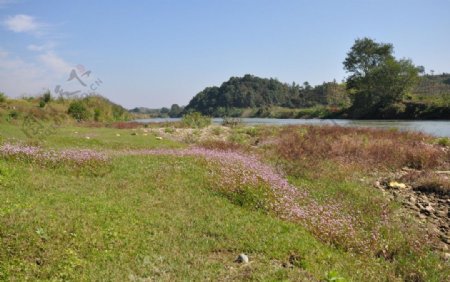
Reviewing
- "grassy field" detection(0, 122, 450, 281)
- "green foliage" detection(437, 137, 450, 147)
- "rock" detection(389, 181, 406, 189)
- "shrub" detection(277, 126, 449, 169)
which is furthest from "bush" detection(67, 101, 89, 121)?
"rock" detection(389, 181, 406, 189)

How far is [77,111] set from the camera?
46.5 m

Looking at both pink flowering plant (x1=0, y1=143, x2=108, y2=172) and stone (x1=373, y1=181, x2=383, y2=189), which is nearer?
pink flowering plant (x1=0, y1=143, x2=108, y2=172)

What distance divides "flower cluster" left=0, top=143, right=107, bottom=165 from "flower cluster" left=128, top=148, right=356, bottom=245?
14.7 ft

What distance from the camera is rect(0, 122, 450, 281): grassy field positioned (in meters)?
7.25

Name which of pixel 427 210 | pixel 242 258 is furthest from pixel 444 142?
pixel 242 258

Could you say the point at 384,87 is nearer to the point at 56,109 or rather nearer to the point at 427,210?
the point at 56,109

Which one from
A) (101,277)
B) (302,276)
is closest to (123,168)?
(101,277)

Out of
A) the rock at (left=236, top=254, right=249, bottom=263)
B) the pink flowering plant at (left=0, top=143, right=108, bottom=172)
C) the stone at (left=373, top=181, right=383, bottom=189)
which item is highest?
the pink flowering plant at (left=0, top=143, right=108, bottom=172)

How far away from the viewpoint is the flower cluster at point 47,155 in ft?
46.3

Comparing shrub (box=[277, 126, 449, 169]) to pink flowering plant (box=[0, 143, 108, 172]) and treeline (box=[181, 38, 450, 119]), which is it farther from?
treeline (box=[181, 38, 450, 119])

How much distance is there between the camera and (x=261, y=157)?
17.9 meters

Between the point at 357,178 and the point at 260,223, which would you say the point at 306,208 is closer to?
the point at 260,223

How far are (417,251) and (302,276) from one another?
384cm

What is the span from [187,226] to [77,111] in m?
40.7
